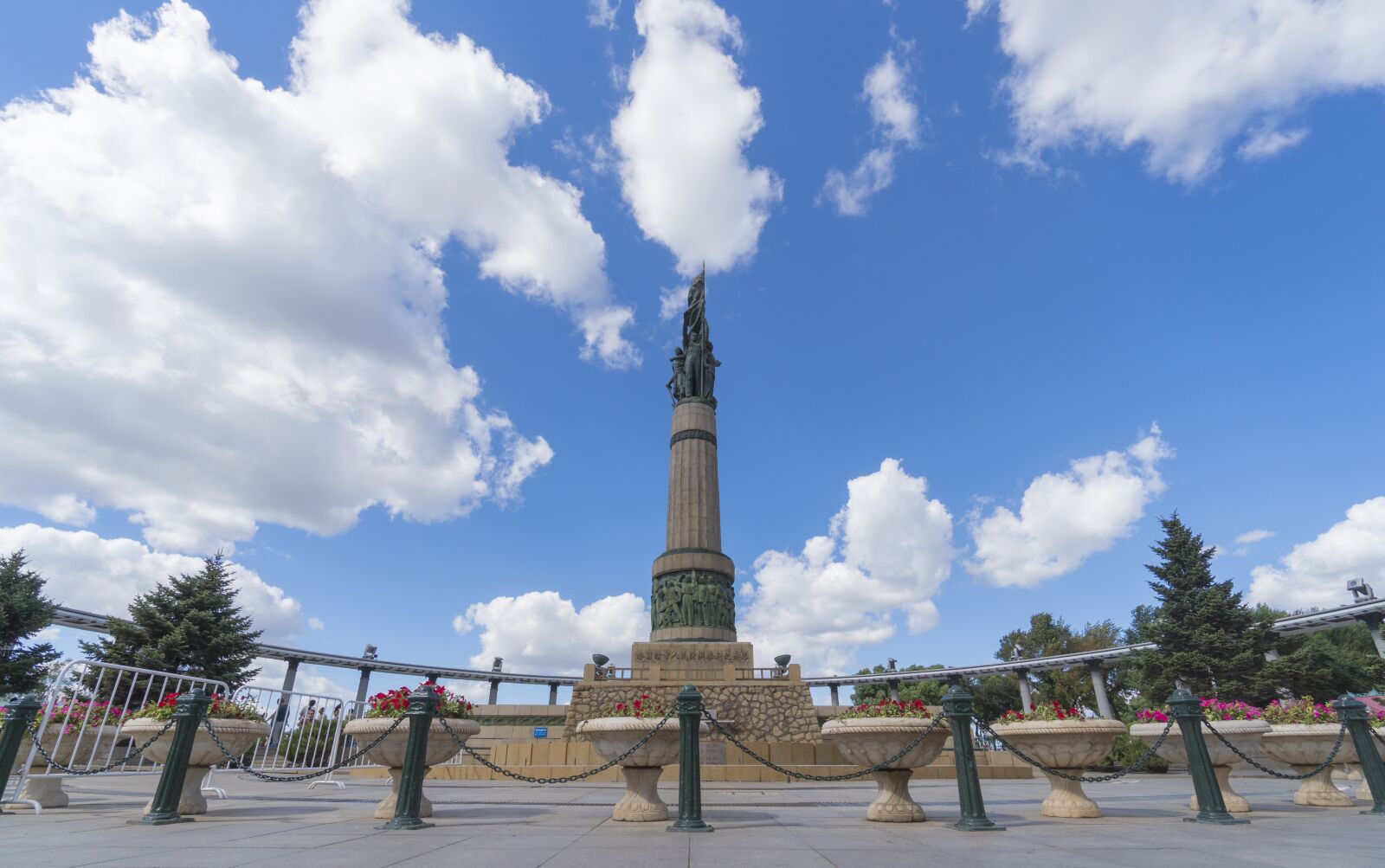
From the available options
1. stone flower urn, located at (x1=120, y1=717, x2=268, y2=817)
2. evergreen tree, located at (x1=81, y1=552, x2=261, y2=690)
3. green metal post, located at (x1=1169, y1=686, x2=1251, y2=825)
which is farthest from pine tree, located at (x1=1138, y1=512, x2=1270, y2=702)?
evergreen tree, located at (x1=81, y1=552, x2=261, y2=690)

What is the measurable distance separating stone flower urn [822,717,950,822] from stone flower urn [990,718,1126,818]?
3.13 feet

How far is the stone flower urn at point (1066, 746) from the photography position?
7672 millimetres

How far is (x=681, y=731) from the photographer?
7402mm

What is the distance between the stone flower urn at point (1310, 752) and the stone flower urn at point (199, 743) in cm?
1419

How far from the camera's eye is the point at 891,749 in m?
7.68

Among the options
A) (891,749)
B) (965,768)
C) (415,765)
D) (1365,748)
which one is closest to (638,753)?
(415,765)

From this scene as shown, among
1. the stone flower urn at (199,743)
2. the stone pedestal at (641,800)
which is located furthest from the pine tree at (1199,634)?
the stone flower urn at (199,743)

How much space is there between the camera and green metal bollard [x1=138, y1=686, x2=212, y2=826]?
23.7 feet

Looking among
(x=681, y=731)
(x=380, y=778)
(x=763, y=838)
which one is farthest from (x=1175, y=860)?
(x=380, y=778)

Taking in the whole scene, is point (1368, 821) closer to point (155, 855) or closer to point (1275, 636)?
point (155, 855)

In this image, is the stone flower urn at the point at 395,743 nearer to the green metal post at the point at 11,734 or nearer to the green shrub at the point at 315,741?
the green metal post at the point at 11,734

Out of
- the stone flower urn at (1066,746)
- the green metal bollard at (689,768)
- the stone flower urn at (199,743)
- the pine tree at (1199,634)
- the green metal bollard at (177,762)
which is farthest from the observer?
the pine tree at (1199,634)

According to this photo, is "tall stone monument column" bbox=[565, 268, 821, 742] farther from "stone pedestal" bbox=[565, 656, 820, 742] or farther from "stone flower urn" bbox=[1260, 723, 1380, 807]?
"stone flower urn" bbox=[1260, 723, 1380, 807]

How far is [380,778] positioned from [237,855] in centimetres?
1596
